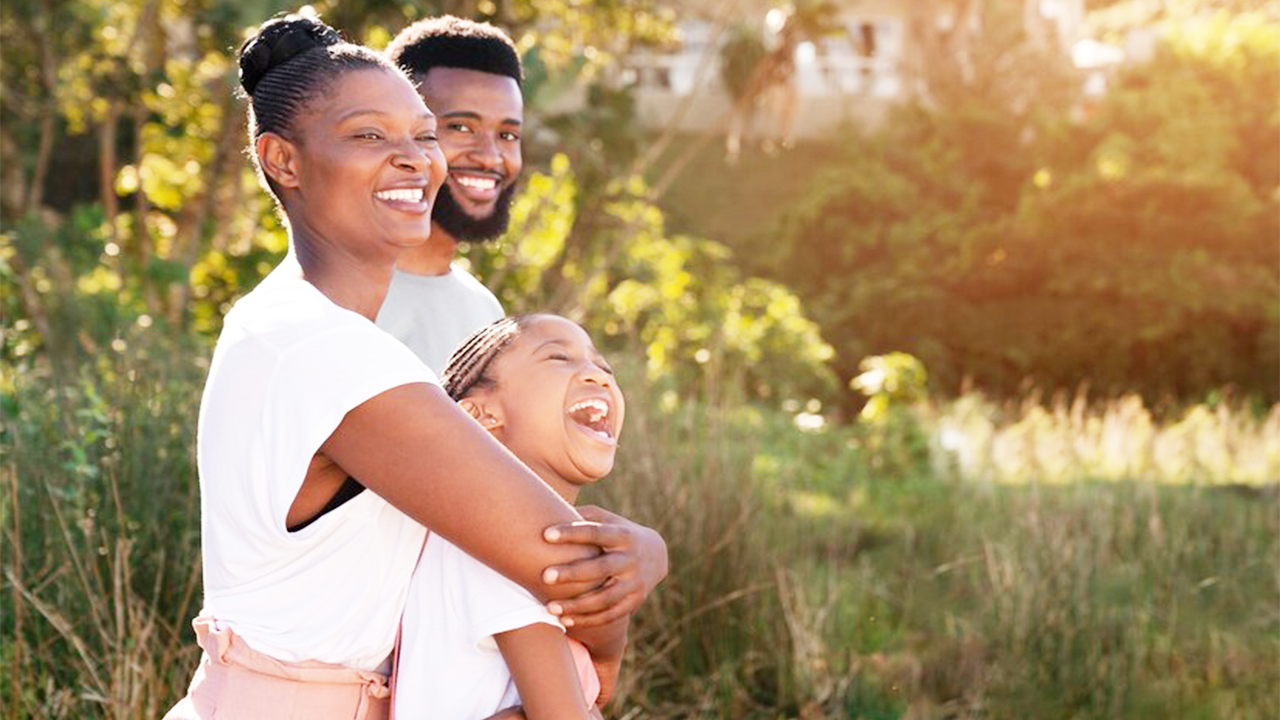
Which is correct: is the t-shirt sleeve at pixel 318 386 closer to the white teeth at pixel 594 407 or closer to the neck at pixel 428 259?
the white teeth at pixel 594 407

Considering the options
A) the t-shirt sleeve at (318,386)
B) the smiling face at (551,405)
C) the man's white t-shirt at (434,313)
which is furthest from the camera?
the man's white t-shirt at (434,313)

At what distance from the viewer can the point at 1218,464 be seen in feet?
35.9

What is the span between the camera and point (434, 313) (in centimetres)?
316

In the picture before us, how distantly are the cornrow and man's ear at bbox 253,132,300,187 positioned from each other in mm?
339

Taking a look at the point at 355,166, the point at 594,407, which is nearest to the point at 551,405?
the point at 594,407

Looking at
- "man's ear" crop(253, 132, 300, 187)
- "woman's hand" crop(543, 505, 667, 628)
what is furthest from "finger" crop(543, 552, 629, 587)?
"man's ear" crop(253, 132, 300, 187)

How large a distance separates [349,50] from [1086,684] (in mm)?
3911

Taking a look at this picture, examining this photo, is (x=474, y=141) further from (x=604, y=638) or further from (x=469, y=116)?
(x=604, y=638)

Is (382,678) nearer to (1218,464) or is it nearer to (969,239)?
(1218,464)

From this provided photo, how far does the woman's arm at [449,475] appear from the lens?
78.0 inches

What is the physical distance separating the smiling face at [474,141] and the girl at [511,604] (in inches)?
47.9

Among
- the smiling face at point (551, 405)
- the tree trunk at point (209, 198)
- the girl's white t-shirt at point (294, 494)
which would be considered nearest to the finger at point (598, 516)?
the smiling face at point (551, 405)

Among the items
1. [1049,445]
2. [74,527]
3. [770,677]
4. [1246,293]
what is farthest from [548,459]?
[1246,293]

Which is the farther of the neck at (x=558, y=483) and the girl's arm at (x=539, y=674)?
the neck at (x=558, y=483)
